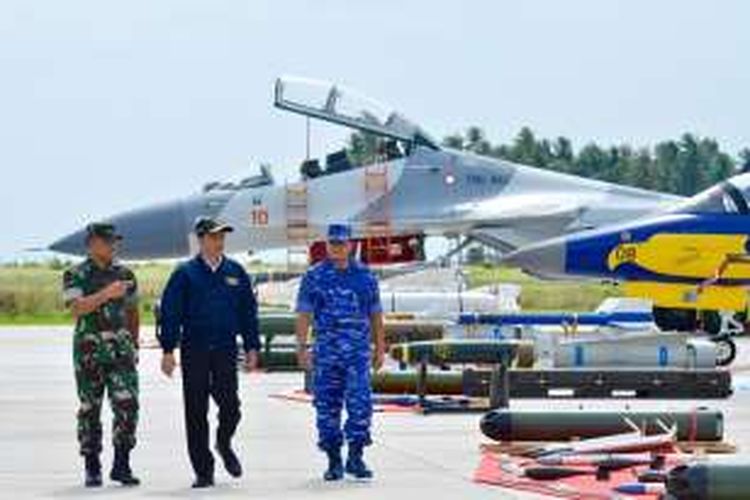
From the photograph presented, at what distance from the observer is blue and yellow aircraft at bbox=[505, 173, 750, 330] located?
22625 mm

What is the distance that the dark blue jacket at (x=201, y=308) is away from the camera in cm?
1249

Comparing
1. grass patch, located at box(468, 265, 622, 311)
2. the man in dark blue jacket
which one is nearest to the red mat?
the man in dark blue jacket

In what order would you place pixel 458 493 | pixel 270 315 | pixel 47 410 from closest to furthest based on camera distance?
pixel 458 493 < pixel 47 410 < pixel 270 315

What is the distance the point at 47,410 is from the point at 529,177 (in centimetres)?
1730

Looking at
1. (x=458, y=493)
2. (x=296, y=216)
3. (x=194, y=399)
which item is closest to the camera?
(x=458, y=493)

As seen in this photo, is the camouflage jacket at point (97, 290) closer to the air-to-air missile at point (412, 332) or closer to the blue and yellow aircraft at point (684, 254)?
the blue and yellow aircraft at point (684, 254)

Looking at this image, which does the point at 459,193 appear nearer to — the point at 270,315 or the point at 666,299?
the point at 270,315

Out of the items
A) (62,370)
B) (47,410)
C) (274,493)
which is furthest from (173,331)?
(62,370)

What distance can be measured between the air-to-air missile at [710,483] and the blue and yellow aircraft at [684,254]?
1255 cm

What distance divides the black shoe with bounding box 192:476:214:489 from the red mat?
1498mm

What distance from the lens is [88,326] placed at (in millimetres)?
12625

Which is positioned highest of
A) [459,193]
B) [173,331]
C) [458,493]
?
[459,193]

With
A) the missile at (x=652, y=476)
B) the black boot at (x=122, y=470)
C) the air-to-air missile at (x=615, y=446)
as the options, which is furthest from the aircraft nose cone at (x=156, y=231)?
the missile at (x=652, y=476)

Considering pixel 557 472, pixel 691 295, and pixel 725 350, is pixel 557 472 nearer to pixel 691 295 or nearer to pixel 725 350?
pixel 691 295
